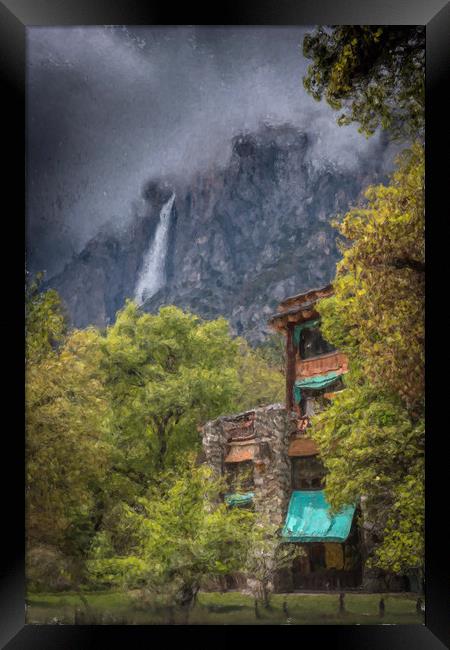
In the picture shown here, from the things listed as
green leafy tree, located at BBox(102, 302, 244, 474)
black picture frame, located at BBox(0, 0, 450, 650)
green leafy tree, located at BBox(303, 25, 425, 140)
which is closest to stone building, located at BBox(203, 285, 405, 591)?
green leafy tree, located at BBox(102, 302, 244, 474)

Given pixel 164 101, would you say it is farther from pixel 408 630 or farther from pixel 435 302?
pixel 408 630

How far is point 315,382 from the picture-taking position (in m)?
6.80

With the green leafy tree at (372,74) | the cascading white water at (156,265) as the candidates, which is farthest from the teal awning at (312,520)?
the green leafy tree at (372,74)

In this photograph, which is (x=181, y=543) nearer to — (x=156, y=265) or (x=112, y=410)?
(x=112, y=410)

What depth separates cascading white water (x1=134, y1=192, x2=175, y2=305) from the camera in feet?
22.5

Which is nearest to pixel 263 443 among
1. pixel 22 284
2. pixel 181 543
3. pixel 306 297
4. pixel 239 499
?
pixel 239 499

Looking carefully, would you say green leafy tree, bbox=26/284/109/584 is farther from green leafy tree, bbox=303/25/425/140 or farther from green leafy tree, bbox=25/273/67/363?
green leafy tree, bbox=303/25/425/140

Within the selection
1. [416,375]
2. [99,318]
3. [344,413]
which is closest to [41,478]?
[99,318]

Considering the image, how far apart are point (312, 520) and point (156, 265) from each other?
2501mm

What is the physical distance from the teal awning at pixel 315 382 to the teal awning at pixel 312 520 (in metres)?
0.82

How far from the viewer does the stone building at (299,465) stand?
6.68 meters

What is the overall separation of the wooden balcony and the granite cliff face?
0.45 metres

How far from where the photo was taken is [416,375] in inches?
258

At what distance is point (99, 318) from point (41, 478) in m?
1.42
